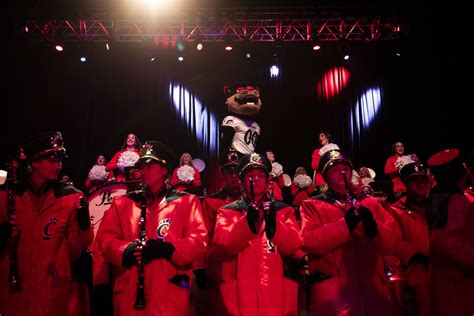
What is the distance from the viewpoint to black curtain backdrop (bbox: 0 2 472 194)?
1089 centimetres

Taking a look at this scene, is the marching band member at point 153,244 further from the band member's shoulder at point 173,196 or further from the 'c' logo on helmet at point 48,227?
the 'c' logo on helmet at point 48,227

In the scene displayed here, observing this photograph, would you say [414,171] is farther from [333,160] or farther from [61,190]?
[61,190]

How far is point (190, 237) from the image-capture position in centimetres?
310

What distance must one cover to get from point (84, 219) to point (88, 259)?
1.95ft

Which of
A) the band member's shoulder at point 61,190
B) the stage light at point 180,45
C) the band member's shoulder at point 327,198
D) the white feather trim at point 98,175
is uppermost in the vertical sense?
the stage light at point 180,45

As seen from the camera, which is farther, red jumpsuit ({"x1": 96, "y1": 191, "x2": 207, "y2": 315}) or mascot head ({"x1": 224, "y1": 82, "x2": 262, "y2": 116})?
Result: mascot head ({"x1": 224, "y1": 82, "x2": 262, "y2": 116})

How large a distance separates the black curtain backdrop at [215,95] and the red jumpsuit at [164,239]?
8.09 m

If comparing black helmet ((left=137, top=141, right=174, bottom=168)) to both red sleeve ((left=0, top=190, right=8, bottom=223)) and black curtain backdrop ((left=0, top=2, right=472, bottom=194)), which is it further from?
black curtain backdrop ((left=0, top=2, right=472, bottom=194))

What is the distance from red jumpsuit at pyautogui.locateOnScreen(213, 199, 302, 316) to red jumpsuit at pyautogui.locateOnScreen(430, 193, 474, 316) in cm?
157

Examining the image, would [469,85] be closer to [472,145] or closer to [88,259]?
[472,145]

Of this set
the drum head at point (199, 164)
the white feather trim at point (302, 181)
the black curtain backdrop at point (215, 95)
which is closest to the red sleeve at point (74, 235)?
the white feather trim at point (302, 181)

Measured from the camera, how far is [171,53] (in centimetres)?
1202

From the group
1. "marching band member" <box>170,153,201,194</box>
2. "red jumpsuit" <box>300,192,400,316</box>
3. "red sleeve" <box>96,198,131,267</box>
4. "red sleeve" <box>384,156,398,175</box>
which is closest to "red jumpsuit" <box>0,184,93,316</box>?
"red sleeve" <box>96,198,131,267</box>

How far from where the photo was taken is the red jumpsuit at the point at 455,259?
3.31 m
